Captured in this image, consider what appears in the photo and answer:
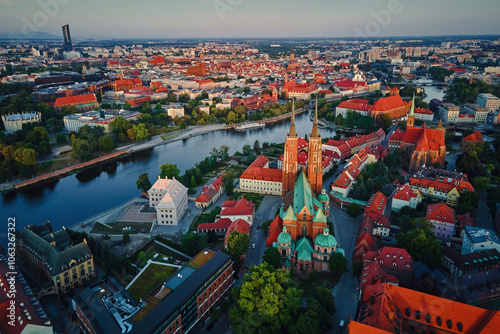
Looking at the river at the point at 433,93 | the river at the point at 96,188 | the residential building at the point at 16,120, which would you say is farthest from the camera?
the river at the point at 433,93

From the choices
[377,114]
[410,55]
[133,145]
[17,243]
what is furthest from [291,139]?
[410,55]

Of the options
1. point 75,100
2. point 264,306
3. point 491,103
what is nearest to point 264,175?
point 264,306

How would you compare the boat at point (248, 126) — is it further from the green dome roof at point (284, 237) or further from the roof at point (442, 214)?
the green dome roof at point (284, 237)

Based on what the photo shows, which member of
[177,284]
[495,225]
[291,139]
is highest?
[291,139]

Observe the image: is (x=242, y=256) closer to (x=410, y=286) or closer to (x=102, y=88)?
(x=410, y=286)

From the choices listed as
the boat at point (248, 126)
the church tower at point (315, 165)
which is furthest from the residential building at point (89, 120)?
the church tower at point (315, 165)

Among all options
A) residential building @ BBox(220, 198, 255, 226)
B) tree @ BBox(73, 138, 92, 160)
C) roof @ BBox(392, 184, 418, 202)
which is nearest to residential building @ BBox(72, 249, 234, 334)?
residential building @ BBox(220, 198, 255, 226)

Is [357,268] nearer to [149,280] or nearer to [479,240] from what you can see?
[479,240]
